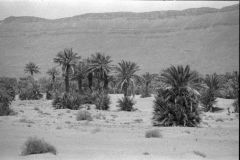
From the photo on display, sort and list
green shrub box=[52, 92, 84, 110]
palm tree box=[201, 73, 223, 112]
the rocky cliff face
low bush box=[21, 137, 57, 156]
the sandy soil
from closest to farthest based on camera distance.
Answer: low bush box=[21, 137, 57, 156] → the sandy soil → green shrub box=[52, 92, 84, 110] → palm tree box=[201, 73, 223, 112] → the rocky cliff face

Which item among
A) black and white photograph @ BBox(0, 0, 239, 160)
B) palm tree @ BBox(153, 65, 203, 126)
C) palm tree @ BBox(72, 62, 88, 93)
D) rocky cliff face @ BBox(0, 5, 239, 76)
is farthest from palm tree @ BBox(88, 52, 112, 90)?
rocky cliff face @ BBox(0, 5, 239, 76)

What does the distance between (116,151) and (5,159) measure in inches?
191

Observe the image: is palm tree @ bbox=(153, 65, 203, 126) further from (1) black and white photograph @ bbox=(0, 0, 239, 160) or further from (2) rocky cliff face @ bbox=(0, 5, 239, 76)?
(2) rocky cliff face @ bbox=(0, 5, 239, 76)

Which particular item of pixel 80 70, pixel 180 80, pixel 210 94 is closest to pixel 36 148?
pixel 180 80

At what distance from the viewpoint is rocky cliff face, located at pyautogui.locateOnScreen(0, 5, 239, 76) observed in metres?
Result: 130

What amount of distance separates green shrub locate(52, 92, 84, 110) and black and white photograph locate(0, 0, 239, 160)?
13 cm

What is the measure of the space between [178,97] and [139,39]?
133 meters

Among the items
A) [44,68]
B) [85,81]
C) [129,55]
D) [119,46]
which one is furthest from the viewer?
[119,46]

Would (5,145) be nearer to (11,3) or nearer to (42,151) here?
(42,151)

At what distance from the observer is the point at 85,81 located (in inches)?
2862

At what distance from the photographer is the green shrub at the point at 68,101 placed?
2030 inches

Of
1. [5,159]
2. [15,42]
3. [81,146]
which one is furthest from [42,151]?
[15,42]

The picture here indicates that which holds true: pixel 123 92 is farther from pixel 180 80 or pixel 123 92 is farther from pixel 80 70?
pixel 180 80

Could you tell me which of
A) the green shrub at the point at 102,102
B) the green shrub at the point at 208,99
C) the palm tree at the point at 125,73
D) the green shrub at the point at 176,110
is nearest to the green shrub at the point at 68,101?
the green shrub at the point at 102,102
